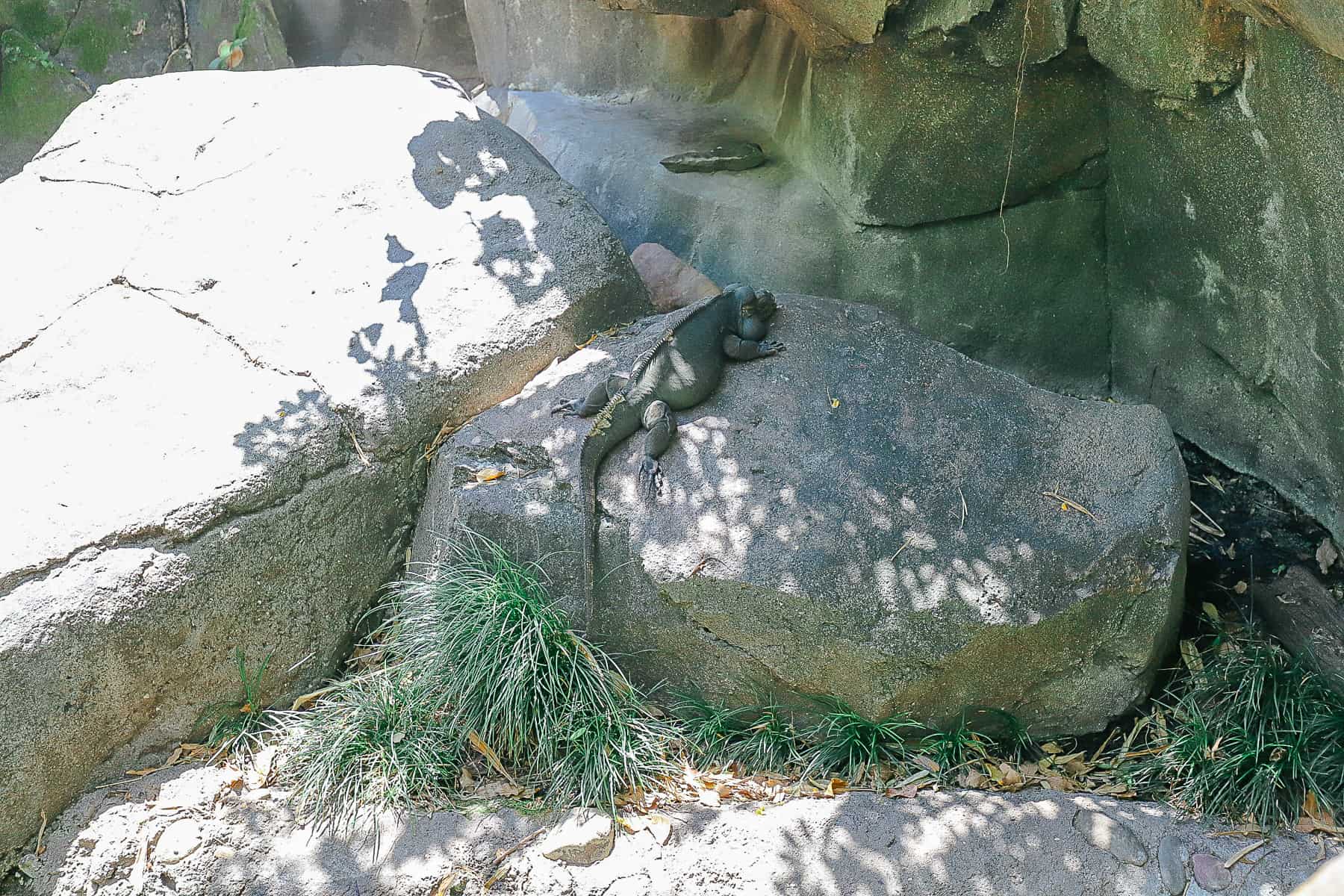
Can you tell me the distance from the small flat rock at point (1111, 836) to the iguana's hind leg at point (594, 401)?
97.6 inches

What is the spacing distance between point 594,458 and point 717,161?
2.96 meters

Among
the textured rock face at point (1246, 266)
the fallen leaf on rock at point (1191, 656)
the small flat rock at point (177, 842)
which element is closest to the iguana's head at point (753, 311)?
the textured rock face at point (1246, 266)

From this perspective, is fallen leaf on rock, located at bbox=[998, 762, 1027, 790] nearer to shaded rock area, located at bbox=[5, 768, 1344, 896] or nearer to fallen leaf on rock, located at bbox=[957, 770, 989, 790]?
fallen leaf on rock, located at bbox=[957, 770, 989, 790]

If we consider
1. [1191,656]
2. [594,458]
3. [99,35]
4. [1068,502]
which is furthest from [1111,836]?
[99,35]

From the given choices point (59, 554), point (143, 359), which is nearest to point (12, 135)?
point (143, 359)

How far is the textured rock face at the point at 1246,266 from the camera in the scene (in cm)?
455

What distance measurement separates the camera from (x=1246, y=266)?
208 inches

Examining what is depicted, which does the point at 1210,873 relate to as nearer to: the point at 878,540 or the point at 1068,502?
the point at 1068,502

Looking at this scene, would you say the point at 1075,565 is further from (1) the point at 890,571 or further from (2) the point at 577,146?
(2) the point at 577,146

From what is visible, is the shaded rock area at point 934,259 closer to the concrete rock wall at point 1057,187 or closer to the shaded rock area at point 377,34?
the concrete rock wall at point 1057,187

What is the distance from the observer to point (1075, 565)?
4578 millimetres

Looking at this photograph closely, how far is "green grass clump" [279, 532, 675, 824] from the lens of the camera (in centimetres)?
443

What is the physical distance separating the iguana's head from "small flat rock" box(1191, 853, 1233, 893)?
9.07ft

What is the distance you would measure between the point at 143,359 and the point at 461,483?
1555 millimetres
